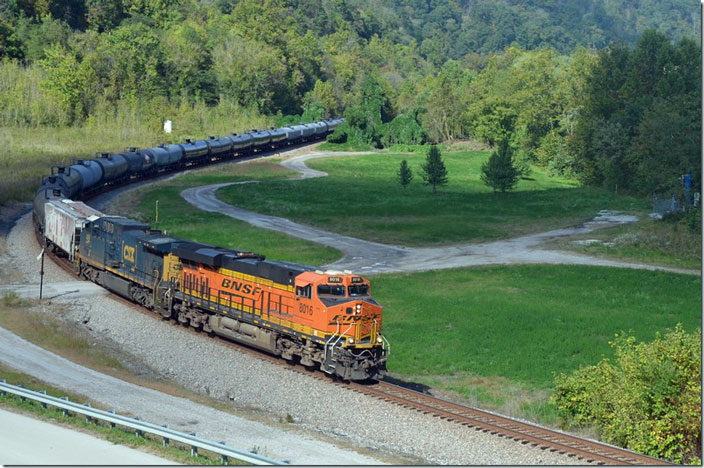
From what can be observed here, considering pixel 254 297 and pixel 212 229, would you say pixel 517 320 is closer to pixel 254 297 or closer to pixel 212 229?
pixel 254 297

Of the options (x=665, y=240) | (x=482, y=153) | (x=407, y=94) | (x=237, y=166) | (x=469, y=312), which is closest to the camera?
(x=469, y=312)

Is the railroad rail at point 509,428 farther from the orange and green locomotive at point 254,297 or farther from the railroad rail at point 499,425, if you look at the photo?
the orange and green locomotive at point 254,297

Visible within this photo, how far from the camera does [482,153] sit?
14100 centimetres

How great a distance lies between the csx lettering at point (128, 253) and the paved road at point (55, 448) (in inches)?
735

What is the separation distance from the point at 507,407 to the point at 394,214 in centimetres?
4857

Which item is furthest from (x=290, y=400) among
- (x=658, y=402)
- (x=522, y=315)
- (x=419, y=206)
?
(x=419, y=206)

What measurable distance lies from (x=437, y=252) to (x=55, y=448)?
141ft

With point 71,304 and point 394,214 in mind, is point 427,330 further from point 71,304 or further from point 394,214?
point 394,214

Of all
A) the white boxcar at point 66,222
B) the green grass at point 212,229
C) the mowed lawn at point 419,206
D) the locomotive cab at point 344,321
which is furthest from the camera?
the mowed lawn at point 419,206

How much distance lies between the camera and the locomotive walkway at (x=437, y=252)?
189 feet

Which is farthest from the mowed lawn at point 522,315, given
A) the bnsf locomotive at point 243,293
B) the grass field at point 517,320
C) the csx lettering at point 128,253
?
the csx lettering at point 128,253

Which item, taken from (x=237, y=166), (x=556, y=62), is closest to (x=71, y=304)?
(x=237, y=166)

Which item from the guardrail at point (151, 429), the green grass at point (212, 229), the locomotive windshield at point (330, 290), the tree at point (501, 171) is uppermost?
the tree at point (501, 171)

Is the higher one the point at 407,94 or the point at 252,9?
the point at 252,9
